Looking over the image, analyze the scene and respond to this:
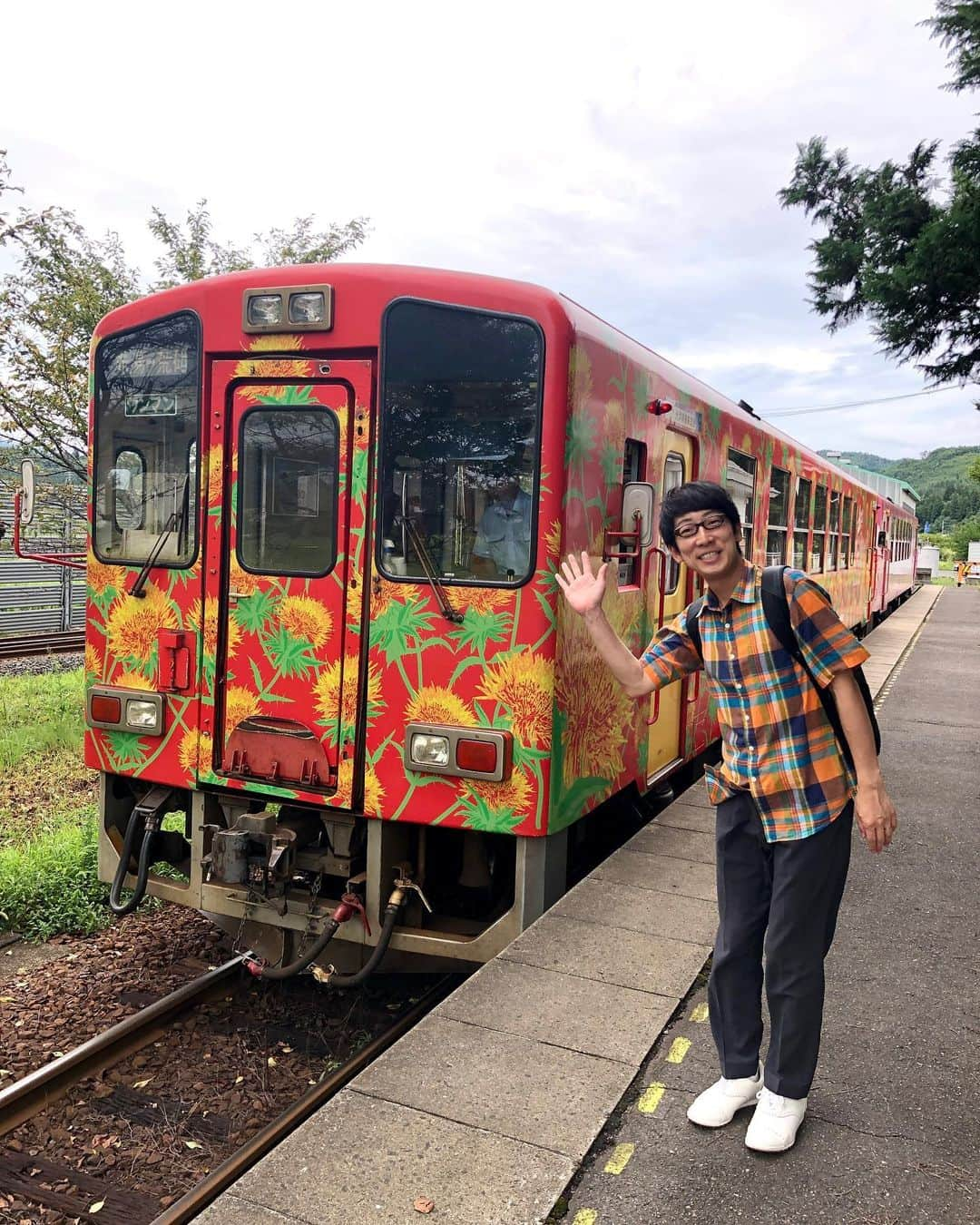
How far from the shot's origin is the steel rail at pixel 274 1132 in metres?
3.14

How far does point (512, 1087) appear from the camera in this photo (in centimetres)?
309

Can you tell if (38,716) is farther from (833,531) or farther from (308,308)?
(833,531)

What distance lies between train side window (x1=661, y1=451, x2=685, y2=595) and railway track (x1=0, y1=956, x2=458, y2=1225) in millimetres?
2585

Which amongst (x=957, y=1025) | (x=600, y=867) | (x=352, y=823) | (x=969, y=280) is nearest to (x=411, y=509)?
(x=352, y=823)

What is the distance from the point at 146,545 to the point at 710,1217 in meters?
3.46

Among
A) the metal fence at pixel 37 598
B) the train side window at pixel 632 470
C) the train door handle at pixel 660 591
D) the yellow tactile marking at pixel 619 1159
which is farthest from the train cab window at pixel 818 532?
the metal fence at pixel 37 598

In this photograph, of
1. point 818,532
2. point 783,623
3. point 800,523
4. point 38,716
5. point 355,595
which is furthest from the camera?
point 818,532

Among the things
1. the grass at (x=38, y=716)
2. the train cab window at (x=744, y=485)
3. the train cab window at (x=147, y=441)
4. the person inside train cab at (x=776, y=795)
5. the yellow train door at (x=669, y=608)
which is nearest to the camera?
the person inside train cab at (x=776, y=795)

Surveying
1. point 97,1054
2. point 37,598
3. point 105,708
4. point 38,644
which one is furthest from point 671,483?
point 37,598

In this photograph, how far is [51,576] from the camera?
808 inches

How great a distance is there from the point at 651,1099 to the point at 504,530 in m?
2.07

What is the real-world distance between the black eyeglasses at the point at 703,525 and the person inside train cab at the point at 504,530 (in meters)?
1.33

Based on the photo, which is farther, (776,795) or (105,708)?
(105,708)

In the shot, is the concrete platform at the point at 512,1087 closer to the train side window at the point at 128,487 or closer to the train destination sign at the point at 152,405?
the train side window at the point at 128,487
